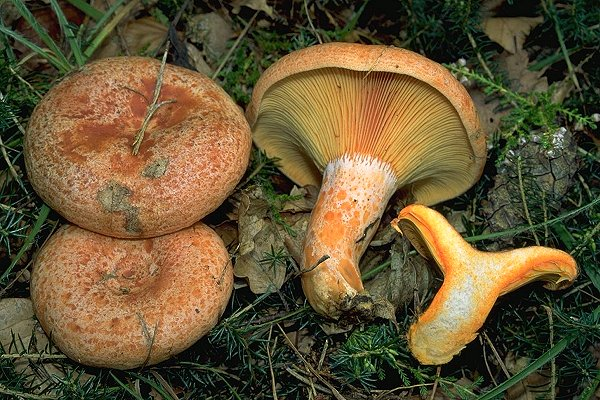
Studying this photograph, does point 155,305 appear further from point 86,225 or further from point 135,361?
point 86,225

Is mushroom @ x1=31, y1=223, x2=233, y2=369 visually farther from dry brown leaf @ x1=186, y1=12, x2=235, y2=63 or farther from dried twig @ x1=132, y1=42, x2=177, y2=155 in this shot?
dry brown leaf @ x1=186, y1=12, x2=235, y2=63

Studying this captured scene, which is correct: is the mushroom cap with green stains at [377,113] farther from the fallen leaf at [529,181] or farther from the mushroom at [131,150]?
the mushroom at [131,150]

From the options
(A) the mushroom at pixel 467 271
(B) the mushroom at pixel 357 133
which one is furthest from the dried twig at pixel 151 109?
(A) the mushroom at pixel 467 271

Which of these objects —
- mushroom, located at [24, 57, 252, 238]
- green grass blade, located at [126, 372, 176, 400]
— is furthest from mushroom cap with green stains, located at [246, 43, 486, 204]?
green grass blade, located at [126, 372, 176, 400]

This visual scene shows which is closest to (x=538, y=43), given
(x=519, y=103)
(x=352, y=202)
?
(x=519, y=103)

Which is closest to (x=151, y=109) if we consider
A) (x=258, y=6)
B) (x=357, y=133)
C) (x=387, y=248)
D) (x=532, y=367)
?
(x=357, y=133)

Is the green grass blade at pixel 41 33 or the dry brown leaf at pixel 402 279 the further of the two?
the dry brown leaf at pixel 402 279

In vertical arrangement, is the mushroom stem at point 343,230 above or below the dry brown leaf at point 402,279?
above
